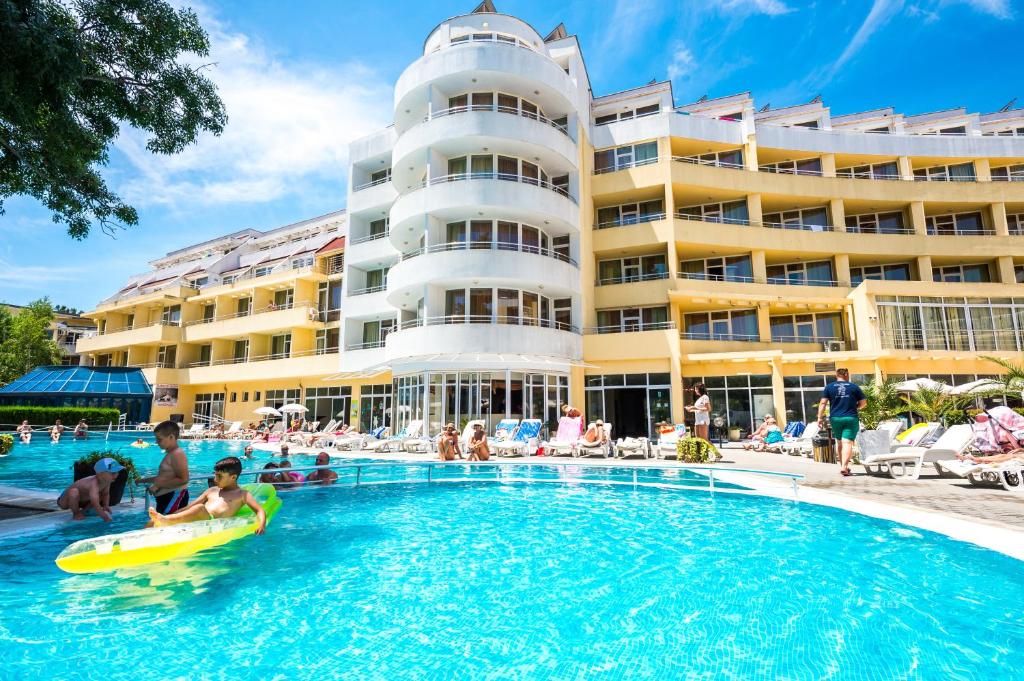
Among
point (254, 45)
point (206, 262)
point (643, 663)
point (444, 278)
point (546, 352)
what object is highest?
point (206, 262)

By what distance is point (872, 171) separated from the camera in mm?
27531

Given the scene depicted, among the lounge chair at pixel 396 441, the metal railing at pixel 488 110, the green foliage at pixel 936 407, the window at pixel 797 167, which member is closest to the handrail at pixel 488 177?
the metal railing at pixel 488 110

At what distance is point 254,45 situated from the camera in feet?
35.7

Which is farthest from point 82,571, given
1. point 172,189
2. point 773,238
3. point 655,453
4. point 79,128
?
point 773,238

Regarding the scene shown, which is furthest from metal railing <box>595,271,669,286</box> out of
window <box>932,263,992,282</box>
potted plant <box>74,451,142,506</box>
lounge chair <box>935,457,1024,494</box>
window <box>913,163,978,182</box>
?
potted plant <box>74,451,142,506</box>

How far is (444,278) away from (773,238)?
51.9ft

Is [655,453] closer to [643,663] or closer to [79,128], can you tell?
[643,663]

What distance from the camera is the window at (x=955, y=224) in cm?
2689

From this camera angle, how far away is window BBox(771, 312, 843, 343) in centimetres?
2458

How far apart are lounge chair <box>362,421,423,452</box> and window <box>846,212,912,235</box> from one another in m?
23.5

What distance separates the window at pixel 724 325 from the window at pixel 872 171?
10380 mm

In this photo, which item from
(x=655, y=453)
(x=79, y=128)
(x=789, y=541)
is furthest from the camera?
(x=655, y=453)

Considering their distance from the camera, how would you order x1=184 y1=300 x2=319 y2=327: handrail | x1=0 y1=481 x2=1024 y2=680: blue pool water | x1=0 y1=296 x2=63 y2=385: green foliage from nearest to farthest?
1. x1=0 y1=481 x2=1024 y2=680: blue pool water
2. x1=184 y1=300 x2=319 y2=327: handrail
3. x1=0 y1=296 x2=63 y2=385: green foliage

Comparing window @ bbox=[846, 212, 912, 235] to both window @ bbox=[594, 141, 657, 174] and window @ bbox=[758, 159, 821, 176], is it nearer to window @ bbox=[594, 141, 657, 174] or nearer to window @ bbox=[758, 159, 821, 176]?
window @ bbox=[758, 159, 821, 176]
